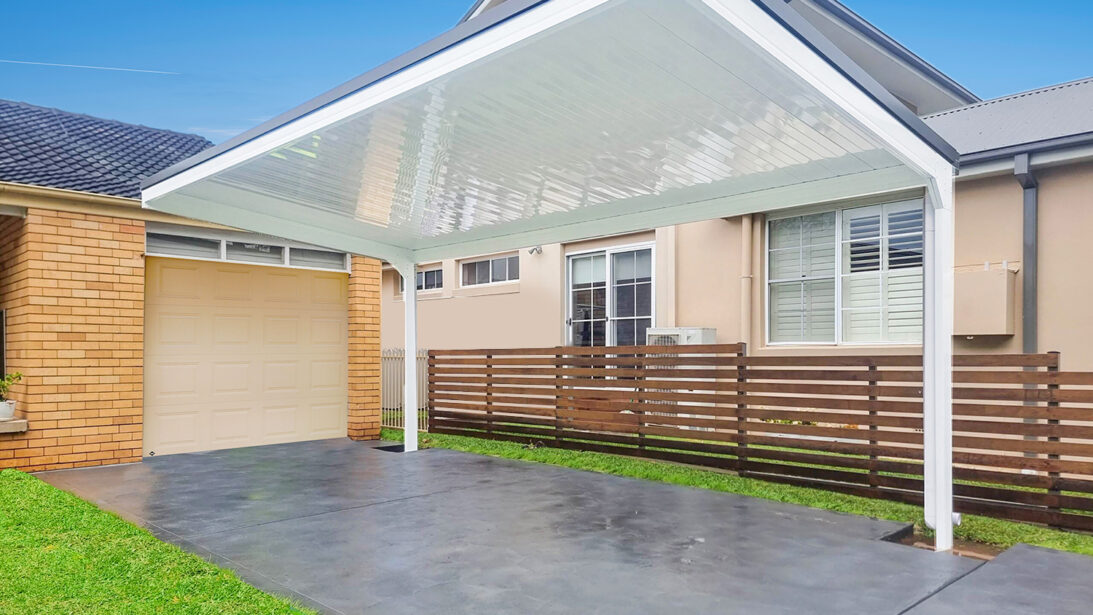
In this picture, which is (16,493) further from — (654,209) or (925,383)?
(925,383)

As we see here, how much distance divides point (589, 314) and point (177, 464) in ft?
20.8

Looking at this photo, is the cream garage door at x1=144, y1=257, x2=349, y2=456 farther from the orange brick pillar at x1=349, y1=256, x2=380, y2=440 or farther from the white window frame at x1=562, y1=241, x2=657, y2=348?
the white window frame at x1=562, y1=241, x2=657, y2=348

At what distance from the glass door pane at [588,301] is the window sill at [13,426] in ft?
24.5

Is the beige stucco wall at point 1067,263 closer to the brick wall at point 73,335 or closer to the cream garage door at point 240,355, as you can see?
the cream garage door at point 240,355

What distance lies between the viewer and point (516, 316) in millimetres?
13594

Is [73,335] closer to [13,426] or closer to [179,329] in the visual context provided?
[13,426]

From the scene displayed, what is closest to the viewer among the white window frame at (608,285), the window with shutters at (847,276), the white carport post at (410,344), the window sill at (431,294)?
the window with shutters at (847,276)

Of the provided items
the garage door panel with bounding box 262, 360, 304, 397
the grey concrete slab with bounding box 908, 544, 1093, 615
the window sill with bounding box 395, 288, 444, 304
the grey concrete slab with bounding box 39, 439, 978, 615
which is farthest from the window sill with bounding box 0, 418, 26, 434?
the grey concrete slab with bounding box 908, 544, 1093, 615

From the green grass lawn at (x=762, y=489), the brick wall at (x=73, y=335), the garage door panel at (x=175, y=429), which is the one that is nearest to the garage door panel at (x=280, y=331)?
the garage door panel at (x=175, y=429)

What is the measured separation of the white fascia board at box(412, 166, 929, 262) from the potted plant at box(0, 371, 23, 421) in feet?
15.1

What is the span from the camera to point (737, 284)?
10359mm

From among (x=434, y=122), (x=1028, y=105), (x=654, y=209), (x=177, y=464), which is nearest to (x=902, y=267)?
(x=1028, y=105)

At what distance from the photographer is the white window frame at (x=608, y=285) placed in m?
11.4

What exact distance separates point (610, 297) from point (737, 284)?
2.35 m
